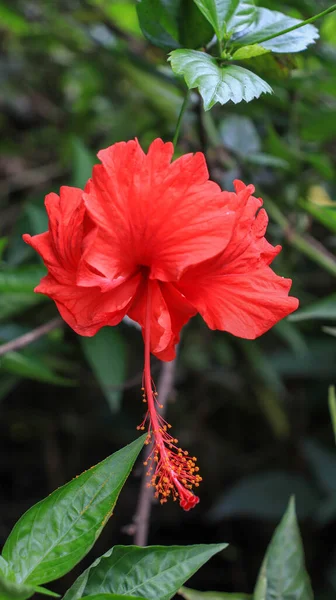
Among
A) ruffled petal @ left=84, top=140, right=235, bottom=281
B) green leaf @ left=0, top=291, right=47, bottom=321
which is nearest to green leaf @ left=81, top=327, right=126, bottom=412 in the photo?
green leaf @ left=0, top=291, right=47, bottom=321

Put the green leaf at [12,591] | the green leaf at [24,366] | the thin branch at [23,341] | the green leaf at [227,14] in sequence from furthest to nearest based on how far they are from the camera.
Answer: the green leaf at [24,366] → the thin branch at [23,341] → the green leaf at [227,14] → the green leaf at [12,591]

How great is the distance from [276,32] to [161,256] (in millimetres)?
329

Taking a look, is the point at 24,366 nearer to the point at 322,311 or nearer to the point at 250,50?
the point at 322,311

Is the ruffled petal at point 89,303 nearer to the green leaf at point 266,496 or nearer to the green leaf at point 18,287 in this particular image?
the green leaf at point 18,287

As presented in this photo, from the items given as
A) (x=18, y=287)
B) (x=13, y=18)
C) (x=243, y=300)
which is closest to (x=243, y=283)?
(x=243, y=300)

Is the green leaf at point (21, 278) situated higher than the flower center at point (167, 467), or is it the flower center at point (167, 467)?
the flower center at point (167, 467)

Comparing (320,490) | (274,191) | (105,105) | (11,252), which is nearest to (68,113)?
(105,105)

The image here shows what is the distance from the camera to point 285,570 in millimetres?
787

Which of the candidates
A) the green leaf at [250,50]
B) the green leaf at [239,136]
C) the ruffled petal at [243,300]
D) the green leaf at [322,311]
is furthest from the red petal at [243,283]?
the green leaf at [239,136]

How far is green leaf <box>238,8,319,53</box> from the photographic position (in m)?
0.78

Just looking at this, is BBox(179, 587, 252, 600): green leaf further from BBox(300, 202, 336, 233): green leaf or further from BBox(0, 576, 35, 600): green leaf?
BBox(300, 202, 336, 233): green leaf

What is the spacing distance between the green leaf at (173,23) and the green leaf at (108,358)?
2.02 feet

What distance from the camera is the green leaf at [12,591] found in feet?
1.73

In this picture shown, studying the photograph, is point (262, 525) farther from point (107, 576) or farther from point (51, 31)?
point (51, 31)
